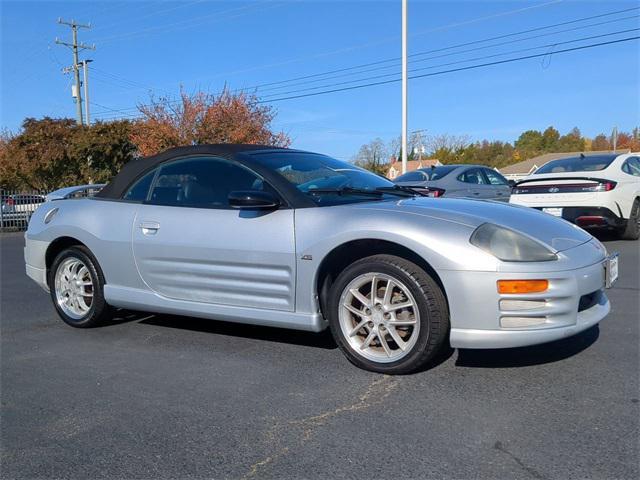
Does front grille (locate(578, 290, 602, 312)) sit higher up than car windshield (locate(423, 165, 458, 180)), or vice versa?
car windshield (locate(423, 165, 458, 180))

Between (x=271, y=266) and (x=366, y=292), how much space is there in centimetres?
68

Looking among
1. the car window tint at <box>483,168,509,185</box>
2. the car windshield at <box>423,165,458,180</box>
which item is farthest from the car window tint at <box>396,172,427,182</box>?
the car window tint at <box>483,168,509,185</box>

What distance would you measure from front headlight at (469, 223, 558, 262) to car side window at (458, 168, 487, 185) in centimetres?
773

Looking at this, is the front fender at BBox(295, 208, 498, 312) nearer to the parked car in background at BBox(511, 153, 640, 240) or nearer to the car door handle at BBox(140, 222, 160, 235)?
the car door handle at BBox(140, 222, 160, 235)

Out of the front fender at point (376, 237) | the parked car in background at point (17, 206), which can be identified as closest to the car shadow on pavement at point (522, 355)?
the front fender at point (376, 237)

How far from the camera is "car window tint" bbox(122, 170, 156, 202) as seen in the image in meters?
4.72

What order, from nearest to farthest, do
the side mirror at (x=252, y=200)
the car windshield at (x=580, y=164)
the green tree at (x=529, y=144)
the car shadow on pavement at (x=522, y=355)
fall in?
1. the car shadow on pavement at (x=522, y=355)
2. the side mirror at (x=252, y=200)
3. the car windshield at (x=580, y=164)
4. the green tree at (x=529, y=144)

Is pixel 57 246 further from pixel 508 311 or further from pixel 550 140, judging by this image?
pixel 550 140

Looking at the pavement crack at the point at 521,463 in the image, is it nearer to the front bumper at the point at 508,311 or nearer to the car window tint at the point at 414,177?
the front bumper at the point at 508,311

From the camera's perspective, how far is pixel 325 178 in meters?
4.35

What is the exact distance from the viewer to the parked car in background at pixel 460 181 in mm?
10625

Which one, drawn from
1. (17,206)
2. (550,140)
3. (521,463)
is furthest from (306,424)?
(550,140)

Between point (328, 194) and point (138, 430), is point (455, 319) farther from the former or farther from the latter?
point (138, 430)

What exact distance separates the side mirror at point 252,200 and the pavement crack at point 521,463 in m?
2.07
